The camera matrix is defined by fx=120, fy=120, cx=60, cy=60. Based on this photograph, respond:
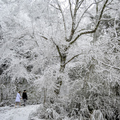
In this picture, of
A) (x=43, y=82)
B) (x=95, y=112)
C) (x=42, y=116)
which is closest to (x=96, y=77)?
(x=95, y=112)

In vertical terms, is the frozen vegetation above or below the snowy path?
above

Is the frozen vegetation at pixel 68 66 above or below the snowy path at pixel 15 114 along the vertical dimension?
above

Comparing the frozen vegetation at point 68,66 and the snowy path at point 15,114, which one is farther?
the snowy path at point 15,114

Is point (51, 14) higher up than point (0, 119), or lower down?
higher up

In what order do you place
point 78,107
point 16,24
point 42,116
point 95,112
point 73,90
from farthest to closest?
point 16,24 < point 73,90 < point 78,107 < point 42,116 < point 95,112

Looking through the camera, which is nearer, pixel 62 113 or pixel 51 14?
pixel 62 113

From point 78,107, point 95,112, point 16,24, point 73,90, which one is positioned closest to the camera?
point 95,112

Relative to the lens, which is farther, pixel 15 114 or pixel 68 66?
pixel 68 66

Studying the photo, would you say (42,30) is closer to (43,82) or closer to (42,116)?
(43,82)

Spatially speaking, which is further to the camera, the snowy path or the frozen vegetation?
the snowy path

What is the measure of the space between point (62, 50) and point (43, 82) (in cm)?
189

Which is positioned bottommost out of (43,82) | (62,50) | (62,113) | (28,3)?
(62,113)

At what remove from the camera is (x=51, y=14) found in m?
6.01

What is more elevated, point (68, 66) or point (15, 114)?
point (68, 66)
